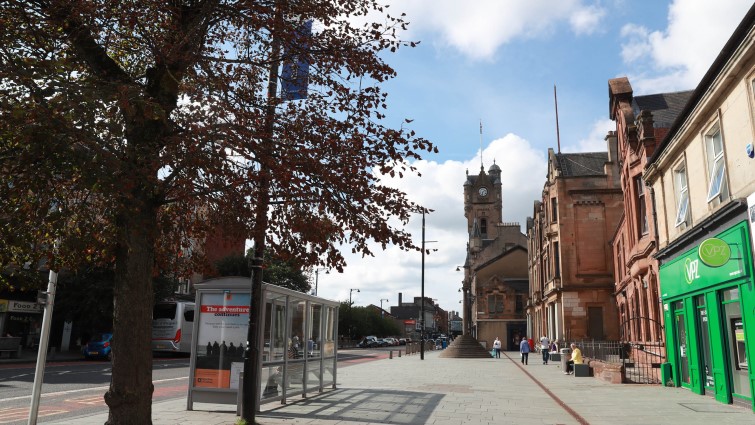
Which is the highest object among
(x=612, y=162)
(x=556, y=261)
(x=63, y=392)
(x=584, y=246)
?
(x=612, y=162)

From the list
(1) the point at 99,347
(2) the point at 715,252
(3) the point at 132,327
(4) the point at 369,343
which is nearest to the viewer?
(3) the point at 132,327

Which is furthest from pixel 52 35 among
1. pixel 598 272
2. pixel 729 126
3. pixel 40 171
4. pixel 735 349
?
pixel 598 272

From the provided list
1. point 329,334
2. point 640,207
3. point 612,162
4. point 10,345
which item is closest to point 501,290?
point 612,162

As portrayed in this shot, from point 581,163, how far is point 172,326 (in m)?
32.8

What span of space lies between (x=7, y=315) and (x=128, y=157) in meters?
33.9

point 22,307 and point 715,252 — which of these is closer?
point 715,252

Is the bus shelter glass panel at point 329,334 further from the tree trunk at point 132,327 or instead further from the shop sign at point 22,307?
the shop sign at point 22,307

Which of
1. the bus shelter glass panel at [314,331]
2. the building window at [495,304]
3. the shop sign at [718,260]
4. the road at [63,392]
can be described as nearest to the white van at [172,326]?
the road at [63,392]

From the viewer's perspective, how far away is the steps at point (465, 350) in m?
43.0

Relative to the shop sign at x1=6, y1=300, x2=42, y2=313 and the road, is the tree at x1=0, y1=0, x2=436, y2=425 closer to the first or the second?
the road

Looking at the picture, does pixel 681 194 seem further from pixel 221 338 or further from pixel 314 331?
pixel 221 338

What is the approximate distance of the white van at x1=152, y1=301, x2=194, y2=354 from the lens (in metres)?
33.5

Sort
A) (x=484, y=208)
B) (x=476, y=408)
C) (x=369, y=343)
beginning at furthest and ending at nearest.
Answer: (x=484, y=208) → (x=369, y=343) → (x=476, y=408)

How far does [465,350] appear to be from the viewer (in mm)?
43625
